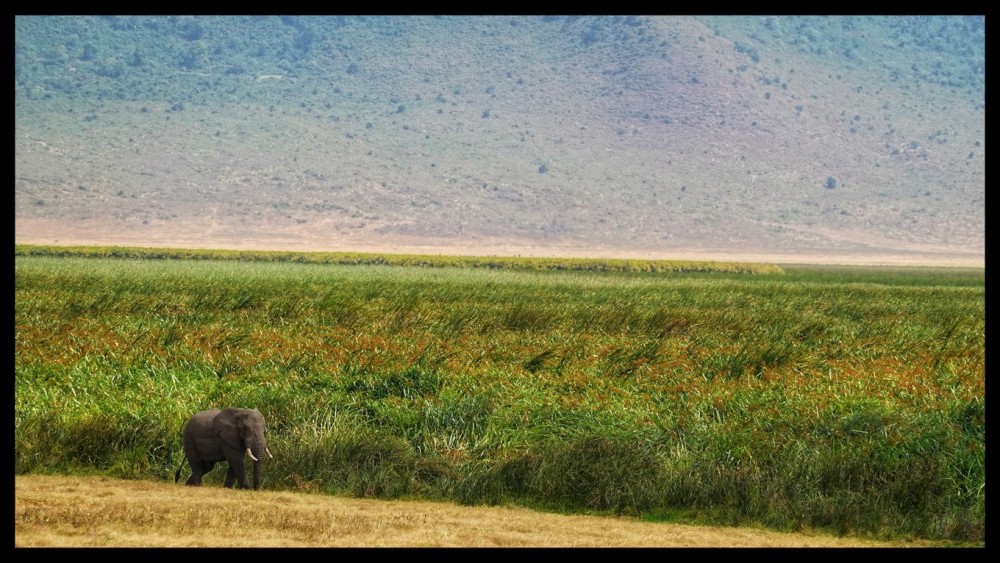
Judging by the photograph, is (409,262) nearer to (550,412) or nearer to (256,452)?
(550,412)

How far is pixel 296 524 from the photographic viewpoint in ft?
37.3

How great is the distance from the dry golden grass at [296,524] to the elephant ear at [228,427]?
59 centimetres

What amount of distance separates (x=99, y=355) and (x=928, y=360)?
14387 millimetres

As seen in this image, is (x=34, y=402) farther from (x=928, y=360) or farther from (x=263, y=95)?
(x=263, y=95)

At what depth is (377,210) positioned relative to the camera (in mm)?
150500

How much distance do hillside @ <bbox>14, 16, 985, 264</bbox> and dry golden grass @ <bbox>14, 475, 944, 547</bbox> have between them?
415ft

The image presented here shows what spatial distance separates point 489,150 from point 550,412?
15115cm

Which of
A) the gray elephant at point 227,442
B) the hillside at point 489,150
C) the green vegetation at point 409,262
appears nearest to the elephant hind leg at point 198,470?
the gray elephant at point 227,442

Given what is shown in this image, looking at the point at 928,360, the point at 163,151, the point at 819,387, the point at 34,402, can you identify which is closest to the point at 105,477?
A: the point at 34,402

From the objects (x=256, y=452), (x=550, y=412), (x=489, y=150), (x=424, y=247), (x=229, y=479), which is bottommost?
(x=424, y=247)

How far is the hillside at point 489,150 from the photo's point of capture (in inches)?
5768

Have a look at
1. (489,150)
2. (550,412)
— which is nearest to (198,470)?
(550,412)

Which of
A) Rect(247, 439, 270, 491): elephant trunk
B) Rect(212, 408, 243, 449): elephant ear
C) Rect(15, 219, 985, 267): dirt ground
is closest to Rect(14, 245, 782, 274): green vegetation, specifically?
Rect(15, 219, 985, 267): dirt ground

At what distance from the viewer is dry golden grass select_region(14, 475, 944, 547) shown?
10875 mm
